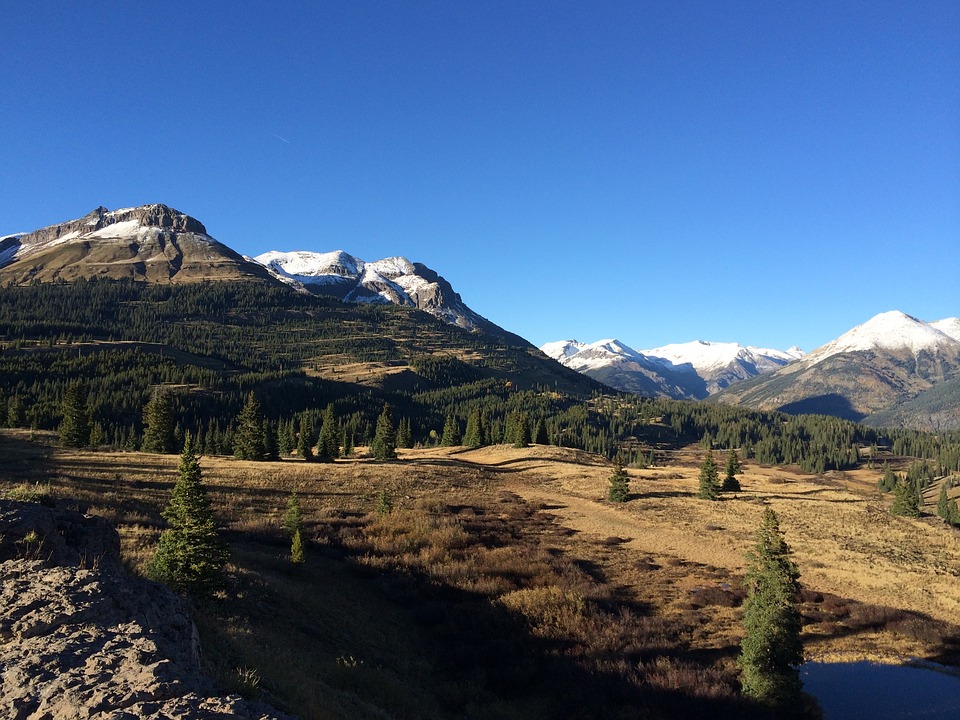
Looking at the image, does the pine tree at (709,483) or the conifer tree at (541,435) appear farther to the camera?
the conifer tree at (541,435)

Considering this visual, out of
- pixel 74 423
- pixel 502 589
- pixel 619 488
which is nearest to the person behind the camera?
pixel 502 589

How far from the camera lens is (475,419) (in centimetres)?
11994

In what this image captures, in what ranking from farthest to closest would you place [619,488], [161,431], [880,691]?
[161,431] < [619,488] < [880,691]

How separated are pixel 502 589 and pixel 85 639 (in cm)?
2788

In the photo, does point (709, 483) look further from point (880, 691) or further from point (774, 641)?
point (774, 641)

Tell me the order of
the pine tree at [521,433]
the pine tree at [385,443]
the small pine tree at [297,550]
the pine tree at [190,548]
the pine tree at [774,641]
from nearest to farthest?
the pine tree at [190,548] < the pine tree at [774,641] < the small pine tree at [297,550] < the pine tree at [385,443] < the pine tree at [521,433]

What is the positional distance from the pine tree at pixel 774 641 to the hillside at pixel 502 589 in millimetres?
1194

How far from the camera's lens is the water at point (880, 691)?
23.6 meters

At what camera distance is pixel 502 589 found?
3306 cm

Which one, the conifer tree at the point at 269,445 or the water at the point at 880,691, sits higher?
the conifer tree at the point at 269,445

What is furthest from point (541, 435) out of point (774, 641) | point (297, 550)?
point (774, 641)

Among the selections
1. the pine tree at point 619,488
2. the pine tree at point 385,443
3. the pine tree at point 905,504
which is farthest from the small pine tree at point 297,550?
the pine tree at point 905,504

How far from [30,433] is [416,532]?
69551 mm

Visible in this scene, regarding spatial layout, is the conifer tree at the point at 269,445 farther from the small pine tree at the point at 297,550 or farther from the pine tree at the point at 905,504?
the pine tree at the point at 905,504
